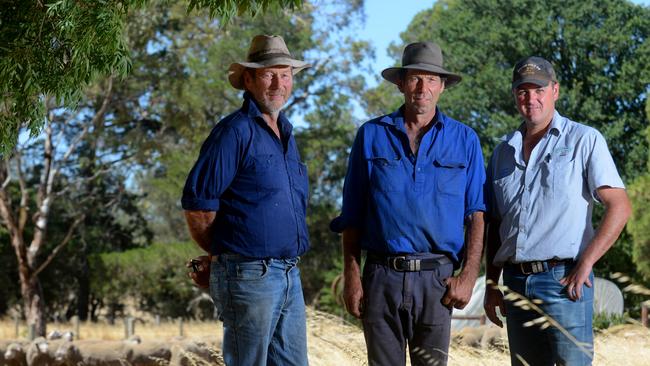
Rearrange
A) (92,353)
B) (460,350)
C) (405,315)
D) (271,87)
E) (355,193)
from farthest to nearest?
(92,353) < (460,350) < (355,193) < (271,87) < (405,315)

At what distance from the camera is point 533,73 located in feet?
16.4

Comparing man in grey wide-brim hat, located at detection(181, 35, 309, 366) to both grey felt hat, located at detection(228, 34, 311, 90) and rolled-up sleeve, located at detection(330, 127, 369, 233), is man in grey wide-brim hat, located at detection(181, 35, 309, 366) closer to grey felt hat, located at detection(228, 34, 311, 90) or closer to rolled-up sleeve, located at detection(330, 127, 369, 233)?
grey felt hat, located at detection(228, 34, 311, 90)

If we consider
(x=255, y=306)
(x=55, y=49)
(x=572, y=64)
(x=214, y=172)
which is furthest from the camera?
(x=572, y=64)

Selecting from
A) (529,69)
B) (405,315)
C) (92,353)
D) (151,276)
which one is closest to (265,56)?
(529,69)

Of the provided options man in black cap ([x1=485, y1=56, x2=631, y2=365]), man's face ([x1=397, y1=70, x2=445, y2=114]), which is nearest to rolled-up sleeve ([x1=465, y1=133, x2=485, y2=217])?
man in black cap ([x1=485, y1=56, x2=631, y2=365])

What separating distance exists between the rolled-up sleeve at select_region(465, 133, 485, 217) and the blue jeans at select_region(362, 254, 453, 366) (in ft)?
1.07

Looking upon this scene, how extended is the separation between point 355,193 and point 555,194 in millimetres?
938

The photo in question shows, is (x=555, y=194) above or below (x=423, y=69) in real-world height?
below

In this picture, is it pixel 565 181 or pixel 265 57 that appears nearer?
pixel 565 181

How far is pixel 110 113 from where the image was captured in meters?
31.7

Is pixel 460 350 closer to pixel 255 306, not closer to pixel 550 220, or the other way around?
pixel 550 220

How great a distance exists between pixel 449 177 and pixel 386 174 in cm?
29

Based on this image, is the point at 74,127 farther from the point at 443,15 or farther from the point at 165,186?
the point at 443,15

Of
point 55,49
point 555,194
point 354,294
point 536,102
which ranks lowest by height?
point 354,294
